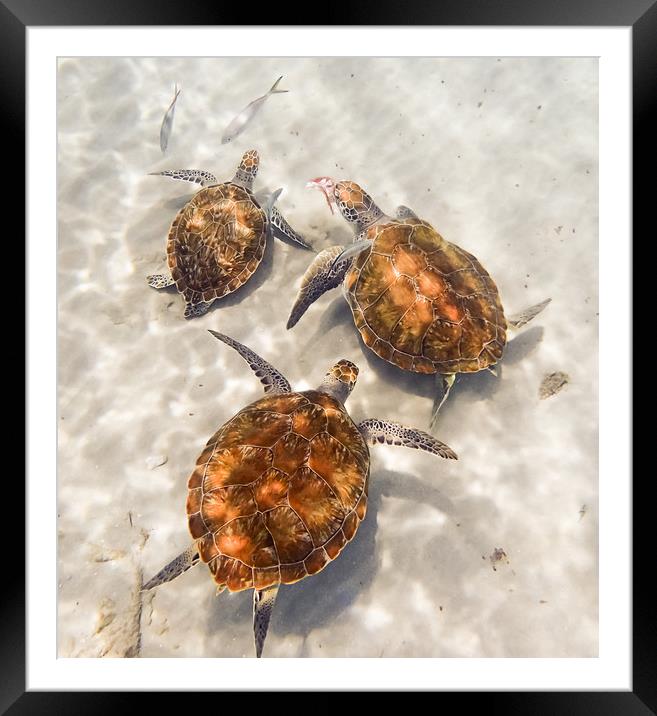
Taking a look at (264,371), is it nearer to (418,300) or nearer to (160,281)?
(418,300)

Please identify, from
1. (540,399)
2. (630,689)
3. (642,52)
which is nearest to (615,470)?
(540,399)

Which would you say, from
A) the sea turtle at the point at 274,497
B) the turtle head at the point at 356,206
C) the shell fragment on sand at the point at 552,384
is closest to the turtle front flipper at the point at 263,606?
the sea turtle at the point at 274,497

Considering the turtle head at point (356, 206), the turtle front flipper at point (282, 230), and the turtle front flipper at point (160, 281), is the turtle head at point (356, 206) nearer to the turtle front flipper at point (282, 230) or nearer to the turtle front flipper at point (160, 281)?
the turtle front flipper at point (282, 230)

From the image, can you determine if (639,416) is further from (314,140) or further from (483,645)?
(314,140)

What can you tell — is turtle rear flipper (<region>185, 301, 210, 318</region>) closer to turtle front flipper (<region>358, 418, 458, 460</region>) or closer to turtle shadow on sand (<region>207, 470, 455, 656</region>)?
turtle front flipper (<region>358, 418, 458, 460</region>)

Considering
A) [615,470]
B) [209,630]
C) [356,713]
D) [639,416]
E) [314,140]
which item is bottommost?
[209,630]

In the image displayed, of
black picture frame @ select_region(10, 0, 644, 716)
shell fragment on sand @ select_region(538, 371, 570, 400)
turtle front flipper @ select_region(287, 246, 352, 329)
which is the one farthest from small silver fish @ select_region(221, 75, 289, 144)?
shell fragment on sand @ select_region(538, 371, 570, 400)
